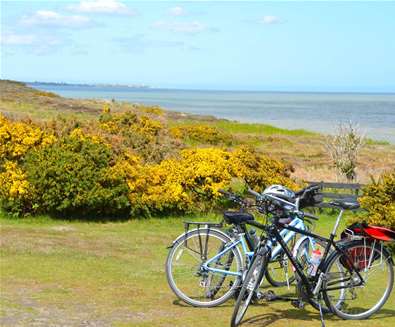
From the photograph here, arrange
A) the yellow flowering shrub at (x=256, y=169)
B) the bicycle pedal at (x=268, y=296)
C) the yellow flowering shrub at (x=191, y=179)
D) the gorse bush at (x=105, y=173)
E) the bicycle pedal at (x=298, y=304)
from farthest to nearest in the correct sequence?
1. the yellow flowering shrub at (x=256, y=169)
2. the yellow flowering shrub at (x=191, y=179)
3. the gorse bush at (x=105, y=173)
4. the bicycle pedal at (x=268, y=296)
5. the bicycle pedal at (x=298, y=304)

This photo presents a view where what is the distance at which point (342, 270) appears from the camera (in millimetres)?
6957

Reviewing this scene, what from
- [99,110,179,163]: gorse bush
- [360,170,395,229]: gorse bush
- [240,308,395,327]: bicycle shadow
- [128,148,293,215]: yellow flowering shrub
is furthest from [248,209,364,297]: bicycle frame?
[99,110,179,163]: gorse bush

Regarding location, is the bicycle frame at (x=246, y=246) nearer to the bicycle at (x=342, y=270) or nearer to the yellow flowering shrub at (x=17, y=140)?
the bicycle at (x=342, y=270)

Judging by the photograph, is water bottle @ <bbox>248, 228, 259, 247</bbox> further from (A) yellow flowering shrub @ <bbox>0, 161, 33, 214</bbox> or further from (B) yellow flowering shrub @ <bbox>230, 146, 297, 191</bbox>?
(B) yellow flowering shrub @ <bbox>230, 146, 297, 191</bbox>

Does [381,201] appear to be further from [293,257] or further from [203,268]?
[203,268]

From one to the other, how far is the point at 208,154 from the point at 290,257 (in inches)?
400

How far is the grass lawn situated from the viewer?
658cm

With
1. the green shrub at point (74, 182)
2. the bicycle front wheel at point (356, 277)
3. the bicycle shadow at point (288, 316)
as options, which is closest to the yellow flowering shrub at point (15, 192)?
the green shrub at point (74, 182)

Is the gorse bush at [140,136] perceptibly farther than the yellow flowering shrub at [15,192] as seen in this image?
Yes

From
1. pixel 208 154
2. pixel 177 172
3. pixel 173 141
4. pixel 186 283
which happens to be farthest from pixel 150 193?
pixel 186 283

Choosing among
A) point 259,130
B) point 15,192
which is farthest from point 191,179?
point 259,130

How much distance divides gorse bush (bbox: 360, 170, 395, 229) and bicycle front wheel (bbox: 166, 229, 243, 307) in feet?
18.7

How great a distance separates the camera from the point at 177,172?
16.1 metres

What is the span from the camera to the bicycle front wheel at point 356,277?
22.7 ft
